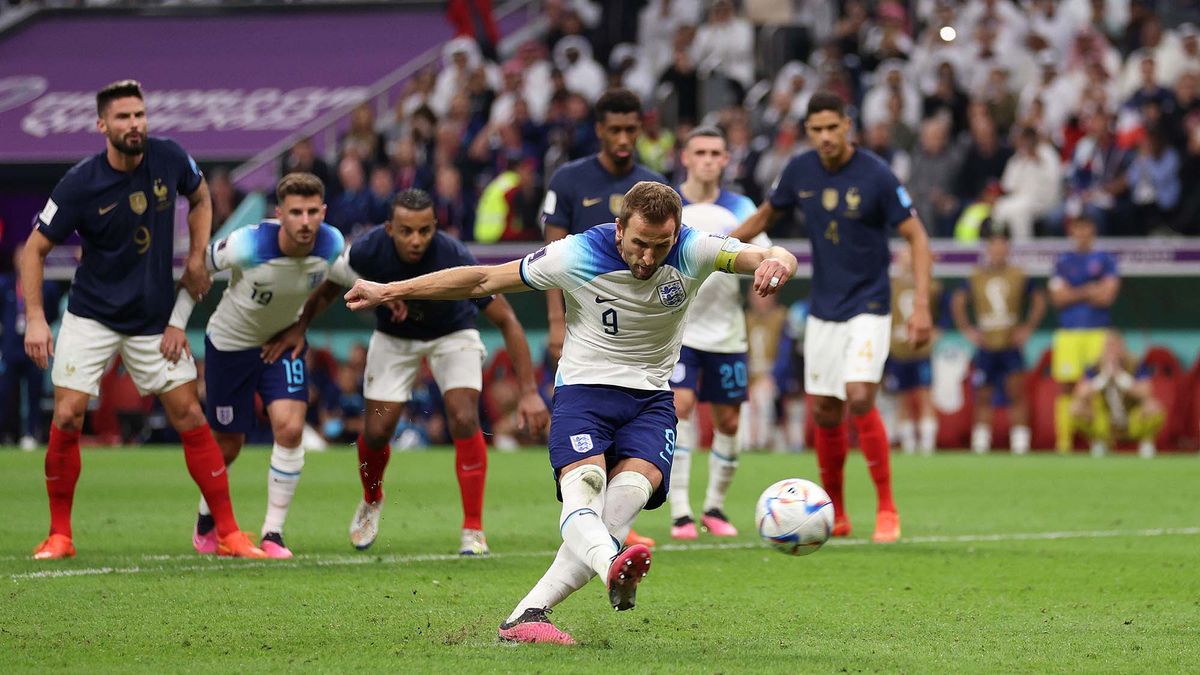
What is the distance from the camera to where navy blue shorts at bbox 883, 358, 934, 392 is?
20.0 m

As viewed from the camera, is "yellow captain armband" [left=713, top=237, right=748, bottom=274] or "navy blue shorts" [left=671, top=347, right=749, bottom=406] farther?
"navy blue shorts" [left=671, top=347, right=749, bottom=406]

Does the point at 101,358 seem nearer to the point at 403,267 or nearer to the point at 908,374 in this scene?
the point at 403,267

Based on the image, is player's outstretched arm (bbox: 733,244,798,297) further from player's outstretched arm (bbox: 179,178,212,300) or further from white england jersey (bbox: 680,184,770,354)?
white england jersey (bbox: 680,184,770,354)

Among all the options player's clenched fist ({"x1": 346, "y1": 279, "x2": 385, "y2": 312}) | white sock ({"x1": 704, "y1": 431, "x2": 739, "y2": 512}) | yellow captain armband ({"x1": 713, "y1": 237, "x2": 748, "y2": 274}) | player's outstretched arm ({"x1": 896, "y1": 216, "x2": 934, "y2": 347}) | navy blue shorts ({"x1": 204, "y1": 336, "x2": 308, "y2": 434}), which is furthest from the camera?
white sock ({"x1": 704, "y1": 431, "x2": 739, "y2": 512})

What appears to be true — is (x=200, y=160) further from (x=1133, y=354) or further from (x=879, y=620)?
(x=879, y=620)

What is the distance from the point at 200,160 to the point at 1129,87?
14.2 m

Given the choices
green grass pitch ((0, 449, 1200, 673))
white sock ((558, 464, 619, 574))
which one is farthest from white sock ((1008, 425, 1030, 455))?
white sock ((558, 464, 619, 574))

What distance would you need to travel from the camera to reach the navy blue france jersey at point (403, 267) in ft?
32.1

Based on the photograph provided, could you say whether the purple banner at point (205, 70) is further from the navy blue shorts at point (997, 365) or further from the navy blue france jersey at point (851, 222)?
the navy blue france jersey at point (851, 222)

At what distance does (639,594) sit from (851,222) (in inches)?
137

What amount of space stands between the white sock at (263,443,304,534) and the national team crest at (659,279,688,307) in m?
3.73

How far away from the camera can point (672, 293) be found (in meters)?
6.98

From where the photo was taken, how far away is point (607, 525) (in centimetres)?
690

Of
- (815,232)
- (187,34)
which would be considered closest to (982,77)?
(815,232)
